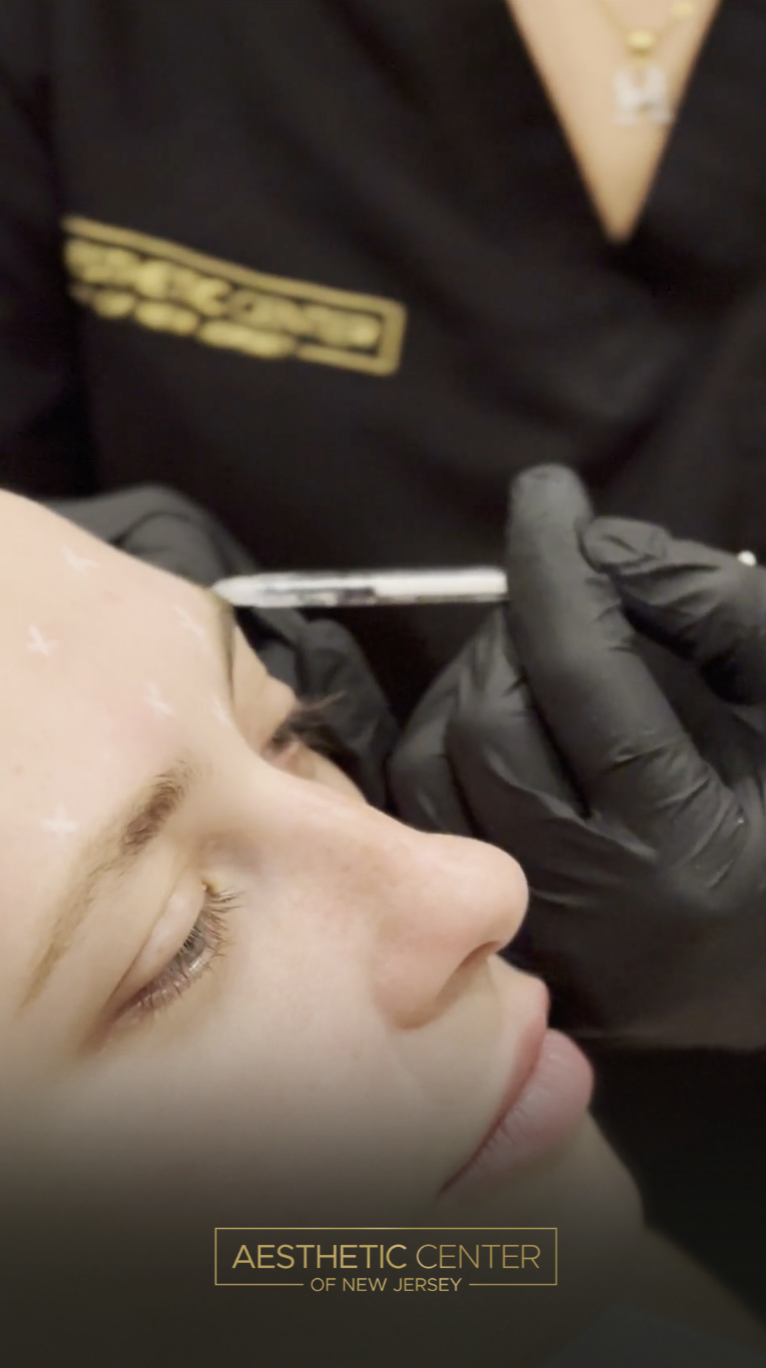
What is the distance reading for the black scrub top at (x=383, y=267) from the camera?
0.66 meters

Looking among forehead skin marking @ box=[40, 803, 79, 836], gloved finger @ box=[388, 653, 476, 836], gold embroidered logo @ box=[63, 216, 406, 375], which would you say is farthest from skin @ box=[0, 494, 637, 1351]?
gold embroidered logo @ box=[63, 216, 406, 375]

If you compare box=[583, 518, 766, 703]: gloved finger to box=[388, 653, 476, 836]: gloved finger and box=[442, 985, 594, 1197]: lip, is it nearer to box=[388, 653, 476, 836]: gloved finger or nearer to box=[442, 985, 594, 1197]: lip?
box=[388, 653, 476, 836]: gloved finger

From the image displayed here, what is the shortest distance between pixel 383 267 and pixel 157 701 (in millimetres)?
406

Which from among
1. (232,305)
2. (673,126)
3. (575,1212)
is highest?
(673,126)

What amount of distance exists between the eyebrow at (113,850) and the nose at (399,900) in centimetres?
7

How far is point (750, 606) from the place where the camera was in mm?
593

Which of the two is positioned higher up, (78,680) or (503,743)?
(78,680)

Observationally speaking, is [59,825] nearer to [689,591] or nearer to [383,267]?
[689,591]

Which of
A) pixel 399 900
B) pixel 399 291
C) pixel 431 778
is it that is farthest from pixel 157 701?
pixel 399 291

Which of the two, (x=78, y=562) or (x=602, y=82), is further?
(x=602, y=82)

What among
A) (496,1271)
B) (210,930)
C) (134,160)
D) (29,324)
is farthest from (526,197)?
(496,1271)

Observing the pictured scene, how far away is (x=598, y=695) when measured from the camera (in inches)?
22.6

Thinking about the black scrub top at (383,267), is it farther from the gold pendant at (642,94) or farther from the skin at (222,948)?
the skin at (222,948)

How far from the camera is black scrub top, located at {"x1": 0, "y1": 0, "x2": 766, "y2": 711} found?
66cm
